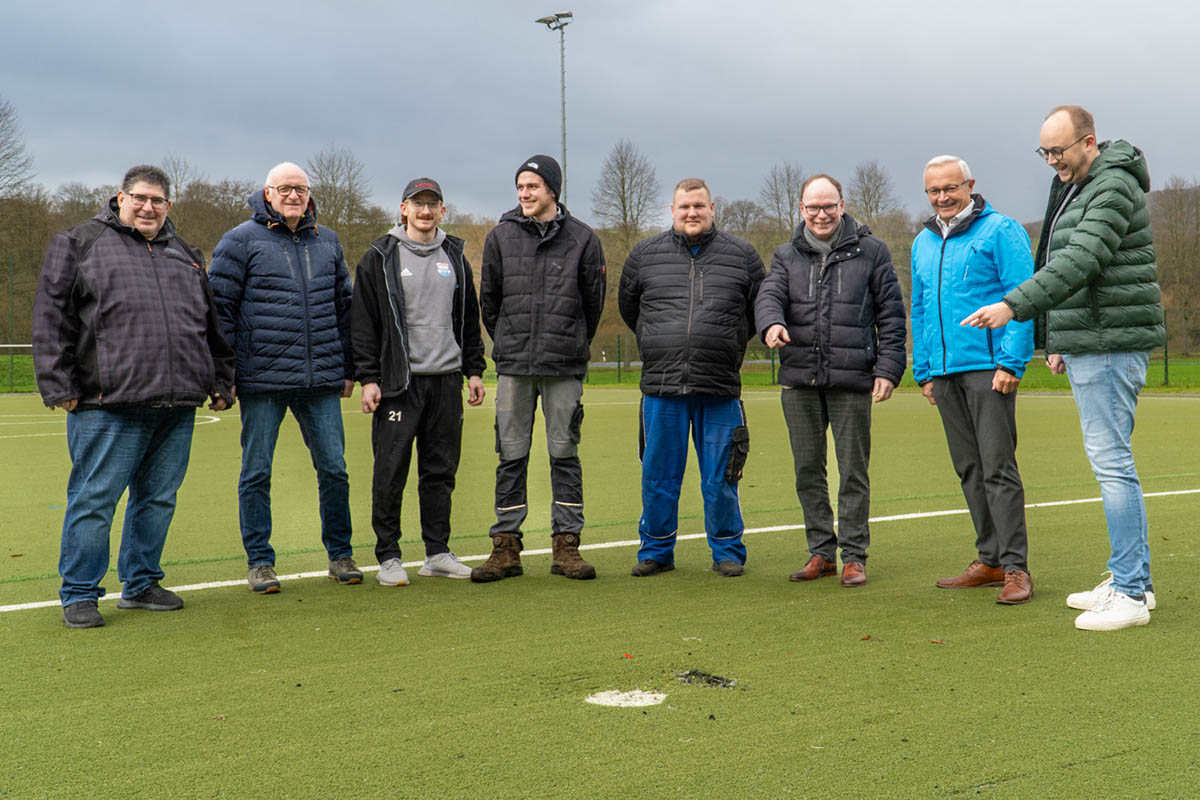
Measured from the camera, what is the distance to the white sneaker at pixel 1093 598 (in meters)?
4.32

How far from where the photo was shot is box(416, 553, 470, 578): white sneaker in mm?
5367

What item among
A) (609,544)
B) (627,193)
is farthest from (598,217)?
(609,544)

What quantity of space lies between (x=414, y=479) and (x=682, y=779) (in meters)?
6.68

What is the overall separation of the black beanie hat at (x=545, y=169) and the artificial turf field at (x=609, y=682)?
Answer: 1.98 m

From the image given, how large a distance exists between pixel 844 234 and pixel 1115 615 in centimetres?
214

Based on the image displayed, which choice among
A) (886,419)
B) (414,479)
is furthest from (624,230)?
(414,479)

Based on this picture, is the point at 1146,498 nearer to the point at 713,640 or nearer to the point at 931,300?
the point at 931,300

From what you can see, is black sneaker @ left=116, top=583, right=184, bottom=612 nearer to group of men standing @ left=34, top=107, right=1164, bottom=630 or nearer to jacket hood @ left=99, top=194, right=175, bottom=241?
group of men standing @ left=34, top=107, right=1164, bottom=630

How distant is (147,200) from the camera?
183 inches

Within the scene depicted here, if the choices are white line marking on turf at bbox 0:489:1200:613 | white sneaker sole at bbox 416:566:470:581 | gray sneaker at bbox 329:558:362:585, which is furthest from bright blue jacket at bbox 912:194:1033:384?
gray sneaker at bbox 329:558:362:585

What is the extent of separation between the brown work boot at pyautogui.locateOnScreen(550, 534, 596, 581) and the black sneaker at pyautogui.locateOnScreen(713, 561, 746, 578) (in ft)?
2.08

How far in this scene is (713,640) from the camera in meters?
4.05

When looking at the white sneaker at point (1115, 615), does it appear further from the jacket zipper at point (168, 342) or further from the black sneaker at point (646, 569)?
the jacket zipper at point (168, 342)

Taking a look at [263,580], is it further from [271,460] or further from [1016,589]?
[1016,589]
